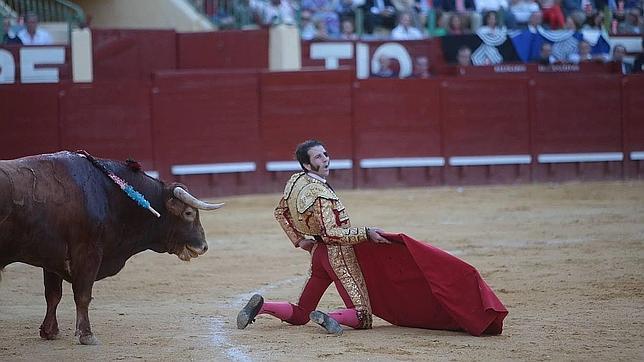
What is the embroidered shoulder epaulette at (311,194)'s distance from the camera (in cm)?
561

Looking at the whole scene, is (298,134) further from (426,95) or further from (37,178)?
(37,178)

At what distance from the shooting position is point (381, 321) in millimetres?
6176

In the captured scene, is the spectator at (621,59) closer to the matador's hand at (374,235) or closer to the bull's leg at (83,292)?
the matador's hand at (374,235)

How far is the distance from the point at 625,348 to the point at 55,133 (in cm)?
855

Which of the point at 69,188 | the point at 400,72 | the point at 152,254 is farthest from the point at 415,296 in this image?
the point at 400,72

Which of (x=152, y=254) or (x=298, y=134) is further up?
(x=298, y=134)

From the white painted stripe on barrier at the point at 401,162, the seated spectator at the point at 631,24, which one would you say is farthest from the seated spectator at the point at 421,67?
the seated spectator at the point at 631,24

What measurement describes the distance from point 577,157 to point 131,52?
576 centimetres

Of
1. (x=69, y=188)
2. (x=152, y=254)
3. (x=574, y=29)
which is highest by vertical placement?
(x=574, y=29)

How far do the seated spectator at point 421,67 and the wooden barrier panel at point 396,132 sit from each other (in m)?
0.69

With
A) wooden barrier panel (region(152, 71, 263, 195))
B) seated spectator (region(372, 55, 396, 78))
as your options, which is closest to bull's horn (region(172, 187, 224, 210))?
wooden barrier panel (region(152, 71, 263, 195))

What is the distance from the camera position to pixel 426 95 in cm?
1355

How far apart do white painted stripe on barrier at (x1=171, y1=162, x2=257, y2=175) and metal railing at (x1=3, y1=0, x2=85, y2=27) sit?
2965 mm

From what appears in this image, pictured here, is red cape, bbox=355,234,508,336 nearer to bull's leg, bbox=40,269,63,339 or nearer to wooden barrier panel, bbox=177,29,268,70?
bull's leg, bbox=40,269,63,339
